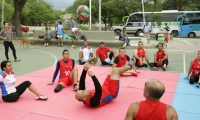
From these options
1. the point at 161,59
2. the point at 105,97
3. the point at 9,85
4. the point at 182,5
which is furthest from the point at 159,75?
the point at 182,5

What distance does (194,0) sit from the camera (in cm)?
3622

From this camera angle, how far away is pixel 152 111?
2676 mm

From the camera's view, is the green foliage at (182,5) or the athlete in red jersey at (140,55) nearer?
the athlete in red jersey at (140,55)

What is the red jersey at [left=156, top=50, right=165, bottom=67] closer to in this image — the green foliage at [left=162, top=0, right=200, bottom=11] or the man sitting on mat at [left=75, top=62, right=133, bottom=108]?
the man sitting on mat at [left=75, top=62, right=133, bottom=108]

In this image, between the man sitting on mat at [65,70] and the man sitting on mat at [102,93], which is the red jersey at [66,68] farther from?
the man sitting on mat at [102,93]

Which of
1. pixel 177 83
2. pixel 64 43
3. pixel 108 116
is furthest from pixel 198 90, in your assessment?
pixel 64 43

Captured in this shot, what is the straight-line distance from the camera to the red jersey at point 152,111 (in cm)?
267

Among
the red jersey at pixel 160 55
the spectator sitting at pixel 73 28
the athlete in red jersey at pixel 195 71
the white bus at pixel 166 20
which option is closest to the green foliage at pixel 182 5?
the white bus at pixel 166 20

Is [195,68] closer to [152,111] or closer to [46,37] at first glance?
[152,111]

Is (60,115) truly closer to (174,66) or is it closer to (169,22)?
(174,66)

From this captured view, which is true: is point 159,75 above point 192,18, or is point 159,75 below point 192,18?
below

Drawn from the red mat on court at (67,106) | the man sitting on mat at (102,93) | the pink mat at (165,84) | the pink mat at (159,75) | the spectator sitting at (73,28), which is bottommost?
the red mat on court at (67,106)

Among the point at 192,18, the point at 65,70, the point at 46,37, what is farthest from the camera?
the point at 192,18

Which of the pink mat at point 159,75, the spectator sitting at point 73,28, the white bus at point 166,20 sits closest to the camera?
the pink mat at point 159,75
